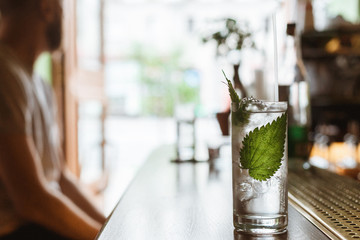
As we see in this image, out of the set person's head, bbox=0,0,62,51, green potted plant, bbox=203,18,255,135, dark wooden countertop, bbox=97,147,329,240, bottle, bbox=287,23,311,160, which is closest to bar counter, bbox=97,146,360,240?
dark wooden countertop, bbox=97,147,329,240

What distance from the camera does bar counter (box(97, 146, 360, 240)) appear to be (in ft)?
2.28

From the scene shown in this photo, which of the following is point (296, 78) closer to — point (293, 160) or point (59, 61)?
point (293, 160)

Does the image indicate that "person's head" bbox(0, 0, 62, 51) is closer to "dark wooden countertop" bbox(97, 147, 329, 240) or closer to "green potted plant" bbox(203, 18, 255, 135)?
"green potted plant" bbox(203, 18, 255, 135)

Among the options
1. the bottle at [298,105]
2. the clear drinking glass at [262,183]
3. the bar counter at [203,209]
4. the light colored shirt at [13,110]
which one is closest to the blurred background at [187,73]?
the bottle at [298,105]

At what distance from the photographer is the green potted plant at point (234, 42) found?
1637 millimetres

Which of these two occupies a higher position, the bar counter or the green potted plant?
the green potted plant

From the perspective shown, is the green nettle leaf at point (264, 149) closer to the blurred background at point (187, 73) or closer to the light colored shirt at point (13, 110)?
the blurred background at point (187, 73)

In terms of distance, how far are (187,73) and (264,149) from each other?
407 inches

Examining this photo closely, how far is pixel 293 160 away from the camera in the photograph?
1.49 m

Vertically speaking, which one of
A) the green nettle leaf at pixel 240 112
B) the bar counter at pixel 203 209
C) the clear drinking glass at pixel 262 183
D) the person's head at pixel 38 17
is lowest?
the bar counter at pixel 203 209

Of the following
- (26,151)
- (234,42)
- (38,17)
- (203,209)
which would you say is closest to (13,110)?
(26,151)

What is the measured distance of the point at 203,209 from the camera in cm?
89

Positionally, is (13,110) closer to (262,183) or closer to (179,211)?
(179,211)

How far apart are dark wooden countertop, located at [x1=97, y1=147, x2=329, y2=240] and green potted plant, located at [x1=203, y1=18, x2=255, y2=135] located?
40 centimetres
